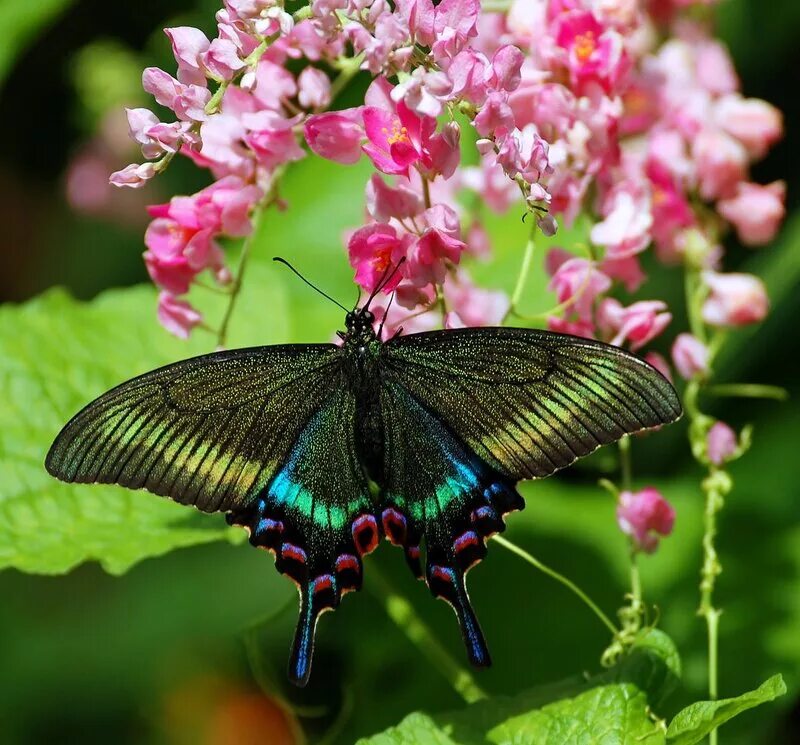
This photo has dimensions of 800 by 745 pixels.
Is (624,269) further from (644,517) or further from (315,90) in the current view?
(315,90)

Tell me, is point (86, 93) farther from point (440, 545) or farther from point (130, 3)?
point (440, 545)

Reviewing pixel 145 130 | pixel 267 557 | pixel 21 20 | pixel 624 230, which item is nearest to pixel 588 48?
pixel 624 230

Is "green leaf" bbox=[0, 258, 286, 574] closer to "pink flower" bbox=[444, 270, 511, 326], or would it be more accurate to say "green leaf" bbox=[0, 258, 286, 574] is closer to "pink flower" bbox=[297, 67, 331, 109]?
"pink flower" bbox=[444, 270, 511, 326]

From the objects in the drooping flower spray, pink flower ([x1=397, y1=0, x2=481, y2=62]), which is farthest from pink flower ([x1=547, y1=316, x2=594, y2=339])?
pink flower ([x1=397, y1=0, x2=481, y2=62])

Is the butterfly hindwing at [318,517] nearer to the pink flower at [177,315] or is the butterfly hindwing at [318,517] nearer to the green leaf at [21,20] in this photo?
the pink flower at [177,315]

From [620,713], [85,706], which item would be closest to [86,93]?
[85,706]

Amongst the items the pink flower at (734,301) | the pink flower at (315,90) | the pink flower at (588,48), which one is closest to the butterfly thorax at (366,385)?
the pink flower at (315,90)
